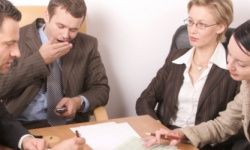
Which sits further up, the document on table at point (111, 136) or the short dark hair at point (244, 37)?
the short dark hair at point (244, 37)

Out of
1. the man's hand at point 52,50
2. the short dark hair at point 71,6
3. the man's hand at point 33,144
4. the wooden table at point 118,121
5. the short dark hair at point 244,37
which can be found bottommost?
the wooden table at point 118,121

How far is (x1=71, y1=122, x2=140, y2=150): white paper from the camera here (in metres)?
1.52

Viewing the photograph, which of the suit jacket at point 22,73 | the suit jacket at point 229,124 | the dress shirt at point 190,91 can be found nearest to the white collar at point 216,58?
the dress shirt at point 190,91

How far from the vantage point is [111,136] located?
1.59m

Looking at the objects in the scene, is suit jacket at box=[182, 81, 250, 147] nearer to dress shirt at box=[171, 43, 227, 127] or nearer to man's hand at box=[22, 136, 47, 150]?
dress shirt at box=[171, 43, 227, 127]

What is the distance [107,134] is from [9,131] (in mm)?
395

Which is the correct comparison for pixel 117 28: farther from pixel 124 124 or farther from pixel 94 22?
pixel 124 124

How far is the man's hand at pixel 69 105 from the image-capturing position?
2025 mm

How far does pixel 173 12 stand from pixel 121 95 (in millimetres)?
681

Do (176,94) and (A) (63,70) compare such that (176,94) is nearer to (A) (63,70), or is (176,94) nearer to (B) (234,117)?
(B) (234,117)

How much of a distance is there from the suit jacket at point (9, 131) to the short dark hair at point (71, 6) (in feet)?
2.09

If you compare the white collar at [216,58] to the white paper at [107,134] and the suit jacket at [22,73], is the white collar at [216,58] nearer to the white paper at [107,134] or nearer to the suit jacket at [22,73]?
the white paper at [107,134]

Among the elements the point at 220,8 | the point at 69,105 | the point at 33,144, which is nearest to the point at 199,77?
the point at 220,8

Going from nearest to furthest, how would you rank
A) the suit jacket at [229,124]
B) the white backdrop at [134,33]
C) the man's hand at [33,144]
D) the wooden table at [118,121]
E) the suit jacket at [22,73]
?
the man's hand at [33,144] → the wooden table at [118,121] → the suit jacket at [229,124] → the suit jacket at [22,73] → the white backdrop at [134,33]
